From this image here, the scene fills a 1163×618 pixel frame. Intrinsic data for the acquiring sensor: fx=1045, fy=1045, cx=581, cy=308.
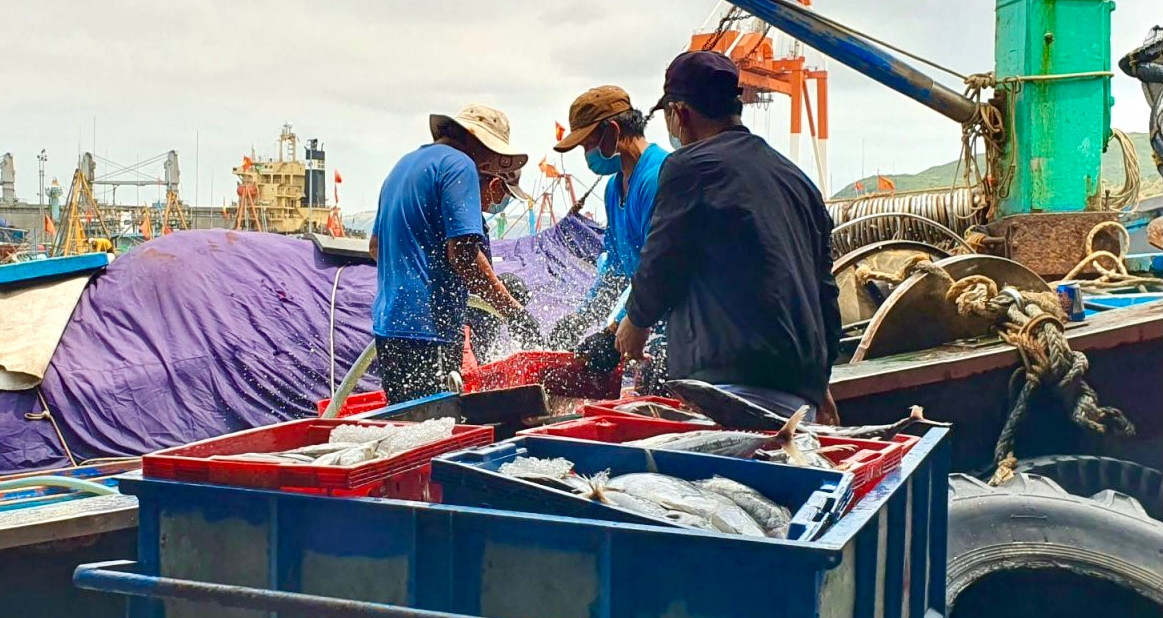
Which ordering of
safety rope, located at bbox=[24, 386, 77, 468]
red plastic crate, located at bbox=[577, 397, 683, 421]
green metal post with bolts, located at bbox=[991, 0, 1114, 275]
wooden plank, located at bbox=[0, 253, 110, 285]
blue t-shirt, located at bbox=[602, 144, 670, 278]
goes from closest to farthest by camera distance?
red plastic crate, located at bbox=[577, 397, 683, 421] → blue t-shirt, located at bbox=[602, 144, 670, 278] → green metal post with bolts, located at bbox=[991, 0, 1114, 275] → safety rope, located at bbox=[24, 386, 77, 468] → wooden plank, located at bbox=[0, 253, 110, 285]

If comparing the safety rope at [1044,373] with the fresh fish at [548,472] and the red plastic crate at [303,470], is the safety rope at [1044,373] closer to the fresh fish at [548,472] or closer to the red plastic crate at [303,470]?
the fresh fish at [548,472]

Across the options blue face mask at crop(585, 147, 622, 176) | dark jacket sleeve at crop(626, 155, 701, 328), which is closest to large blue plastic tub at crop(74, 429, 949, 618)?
dark jacket sleeve at crop(626, 155, 701, 328)

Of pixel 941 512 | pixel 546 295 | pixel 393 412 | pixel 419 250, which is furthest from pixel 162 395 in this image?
pixel 941 512

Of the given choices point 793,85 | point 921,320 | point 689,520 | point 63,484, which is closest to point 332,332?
point 63,484

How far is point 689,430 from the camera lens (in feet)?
8.90

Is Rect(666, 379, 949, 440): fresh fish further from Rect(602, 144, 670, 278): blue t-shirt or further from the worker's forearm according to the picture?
the worker's forearm

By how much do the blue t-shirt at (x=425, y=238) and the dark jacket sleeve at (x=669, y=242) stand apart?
1.57m

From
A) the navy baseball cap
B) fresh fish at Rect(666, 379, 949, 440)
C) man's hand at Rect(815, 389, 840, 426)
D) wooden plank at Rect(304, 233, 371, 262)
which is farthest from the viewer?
wooden plank at Rect(304, 233, 371, 262)

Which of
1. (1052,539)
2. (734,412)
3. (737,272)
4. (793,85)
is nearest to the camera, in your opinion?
(734,412)

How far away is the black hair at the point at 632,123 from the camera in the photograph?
4.27 meters

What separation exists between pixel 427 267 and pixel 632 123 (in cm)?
107

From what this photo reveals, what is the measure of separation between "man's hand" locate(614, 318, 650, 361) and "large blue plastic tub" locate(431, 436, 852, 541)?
84 cm

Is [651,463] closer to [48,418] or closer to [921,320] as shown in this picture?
[921,320]

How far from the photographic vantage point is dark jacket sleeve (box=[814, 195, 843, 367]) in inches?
126
